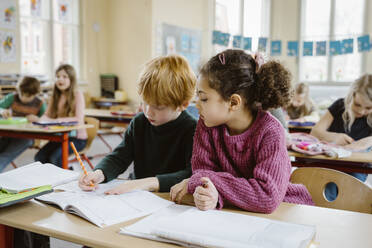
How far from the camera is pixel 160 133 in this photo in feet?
4.73

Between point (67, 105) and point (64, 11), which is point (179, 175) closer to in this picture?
point (67, 105)

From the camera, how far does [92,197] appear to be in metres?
1.02

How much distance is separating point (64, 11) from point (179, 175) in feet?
20.2

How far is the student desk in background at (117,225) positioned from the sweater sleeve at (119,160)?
341mm

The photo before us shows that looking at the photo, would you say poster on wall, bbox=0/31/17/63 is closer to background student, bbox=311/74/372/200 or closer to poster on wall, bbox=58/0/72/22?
poster on wall, bbox=58/0/72/22

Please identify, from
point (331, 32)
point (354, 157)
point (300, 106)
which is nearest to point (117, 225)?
point (354, 157)

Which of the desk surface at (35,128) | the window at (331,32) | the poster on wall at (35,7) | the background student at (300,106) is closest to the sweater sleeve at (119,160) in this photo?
the desk surface at (35,128)

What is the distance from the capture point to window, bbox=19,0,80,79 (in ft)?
19.7

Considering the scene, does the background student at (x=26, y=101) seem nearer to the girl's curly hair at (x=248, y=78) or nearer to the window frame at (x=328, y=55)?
the girl's curly hair at (x=248, y=78)

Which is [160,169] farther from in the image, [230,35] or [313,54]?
[313,54]

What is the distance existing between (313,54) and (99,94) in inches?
179

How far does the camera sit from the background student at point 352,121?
2275 millimetres

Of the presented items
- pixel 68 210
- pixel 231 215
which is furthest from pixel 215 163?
pixel 68 210

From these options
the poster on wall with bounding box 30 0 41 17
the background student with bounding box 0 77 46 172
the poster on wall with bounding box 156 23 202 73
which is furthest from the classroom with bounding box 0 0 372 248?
the poster on wall with bounding box 156 23 202 73
